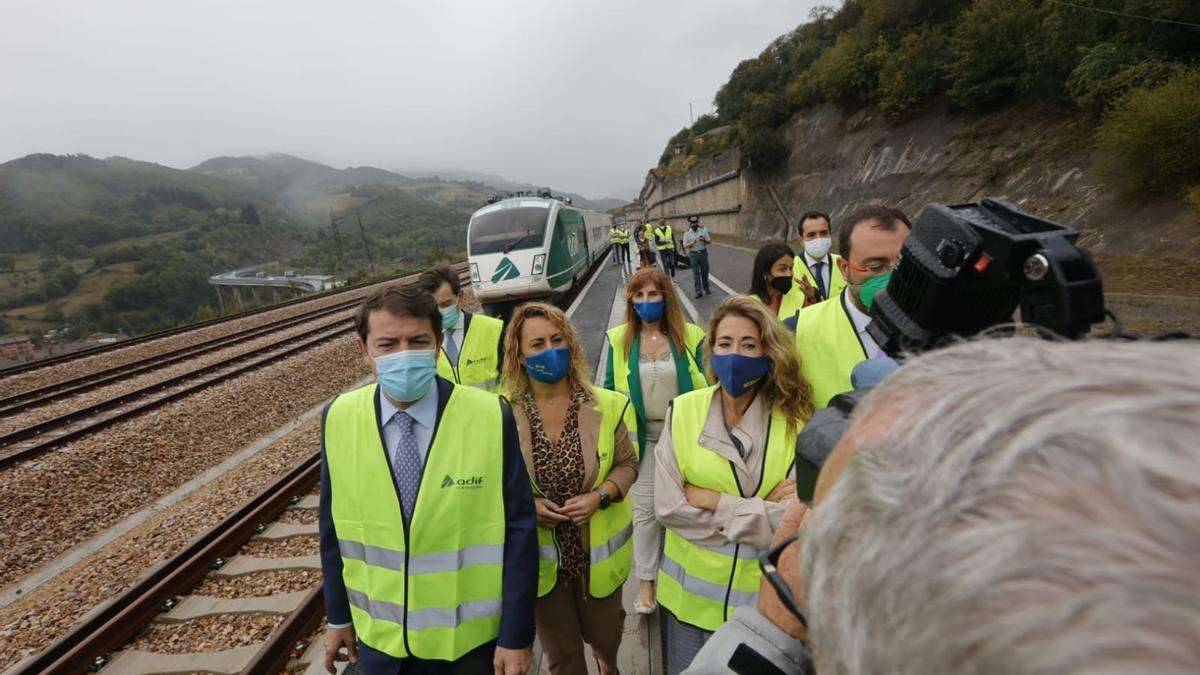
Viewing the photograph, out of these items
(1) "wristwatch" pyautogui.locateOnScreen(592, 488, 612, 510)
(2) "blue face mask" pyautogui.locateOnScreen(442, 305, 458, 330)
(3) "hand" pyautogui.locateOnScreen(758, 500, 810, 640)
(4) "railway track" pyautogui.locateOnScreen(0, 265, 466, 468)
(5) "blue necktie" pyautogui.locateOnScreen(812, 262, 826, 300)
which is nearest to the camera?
(3) "hand" pyautogui.locateOnScreen(758, 500, 810, 640)

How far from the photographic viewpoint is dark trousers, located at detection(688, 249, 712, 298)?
10766 millimetres

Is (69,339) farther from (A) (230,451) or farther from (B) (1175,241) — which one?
(B) (1175,241)

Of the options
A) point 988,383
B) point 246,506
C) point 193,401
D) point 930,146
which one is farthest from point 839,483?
point 930,146

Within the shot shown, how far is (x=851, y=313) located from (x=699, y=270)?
27.6ft

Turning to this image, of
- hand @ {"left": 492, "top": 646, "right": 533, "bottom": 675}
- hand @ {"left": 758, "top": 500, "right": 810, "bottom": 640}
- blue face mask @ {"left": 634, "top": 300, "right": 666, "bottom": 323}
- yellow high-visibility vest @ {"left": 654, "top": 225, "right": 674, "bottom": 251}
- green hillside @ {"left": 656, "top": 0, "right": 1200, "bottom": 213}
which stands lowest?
hand @ {"left": 492, "top": 646, "right": 533, "bottom": 675}

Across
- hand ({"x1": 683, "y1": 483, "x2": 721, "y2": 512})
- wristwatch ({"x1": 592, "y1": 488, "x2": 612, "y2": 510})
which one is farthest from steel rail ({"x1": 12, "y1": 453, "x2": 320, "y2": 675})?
hand ({"x1": 683, "y1": 483, "x2": 721, "y2": 512})

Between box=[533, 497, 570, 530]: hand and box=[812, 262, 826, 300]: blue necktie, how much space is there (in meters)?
3.37

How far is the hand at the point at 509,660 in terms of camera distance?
2.07 meters

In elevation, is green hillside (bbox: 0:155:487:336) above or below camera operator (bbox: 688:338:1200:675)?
above

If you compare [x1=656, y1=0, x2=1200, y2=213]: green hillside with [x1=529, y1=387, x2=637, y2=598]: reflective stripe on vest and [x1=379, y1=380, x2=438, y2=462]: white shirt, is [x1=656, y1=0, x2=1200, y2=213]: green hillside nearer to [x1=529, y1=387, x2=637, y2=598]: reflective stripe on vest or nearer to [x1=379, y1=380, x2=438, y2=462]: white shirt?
[x1=529, y1=387, x2=637, y2=598]: reflective stripe on vest

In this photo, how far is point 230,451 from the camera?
7562mm

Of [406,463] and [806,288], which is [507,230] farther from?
[406,463]

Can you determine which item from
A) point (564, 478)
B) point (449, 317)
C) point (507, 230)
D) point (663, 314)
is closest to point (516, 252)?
point (507, 230)

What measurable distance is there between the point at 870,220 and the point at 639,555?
2123 millimetres
